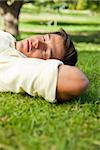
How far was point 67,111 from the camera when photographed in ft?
14.4

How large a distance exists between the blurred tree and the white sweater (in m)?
20.4

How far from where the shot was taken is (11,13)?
25.5 meters

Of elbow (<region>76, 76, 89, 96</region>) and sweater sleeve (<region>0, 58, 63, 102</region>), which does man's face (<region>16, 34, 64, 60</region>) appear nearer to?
sweater sleeve (<region>0, 58, 63, 102</region>)

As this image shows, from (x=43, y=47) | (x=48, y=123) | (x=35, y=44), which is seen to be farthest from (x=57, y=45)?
(x=48, y=123)

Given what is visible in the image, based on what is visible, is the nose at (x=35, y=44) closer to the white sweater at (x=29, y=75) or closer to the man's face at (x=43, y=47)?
the man's face at (x=43, y=47)

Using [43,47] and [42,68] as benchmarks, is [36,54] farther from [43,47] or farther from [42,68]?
[42,68]

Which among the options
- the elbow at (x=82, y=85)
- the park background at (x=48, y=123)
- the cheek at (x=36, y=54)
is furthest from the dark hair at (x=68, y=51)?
the elbow at (x=82, y=85)

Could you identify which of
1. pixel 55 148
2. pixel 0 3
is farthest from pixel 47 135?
pixel 0 3

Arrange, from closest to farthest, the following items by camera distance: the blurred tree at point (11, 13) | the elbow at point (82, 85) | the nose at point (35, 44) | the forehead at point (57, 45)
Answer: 1. the elbow at point (82, 85)
2. the nose at point (35, 44)
3. the forehead at point (57, 45)
4. the blurred tree at point (11, 13)

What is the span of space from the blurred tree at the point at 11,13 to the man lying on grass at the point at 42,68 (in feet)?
Answer: 65.8

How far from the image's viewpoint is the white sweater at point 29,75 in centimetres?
456

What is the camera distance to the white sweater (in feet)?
15.0

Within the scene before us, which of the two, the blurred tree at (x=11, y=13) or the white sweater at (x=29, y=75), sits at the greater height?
the white sweater at (x=29, y=75)

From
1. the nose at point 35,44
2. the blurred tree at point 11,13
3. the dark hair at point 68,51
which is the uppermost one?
the nose at point 35,44
